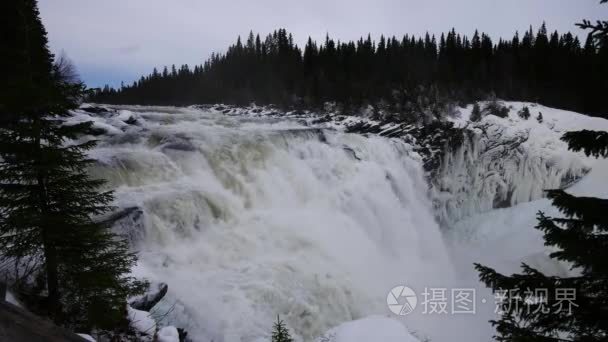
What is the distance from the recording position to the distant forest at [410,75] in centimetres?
3306

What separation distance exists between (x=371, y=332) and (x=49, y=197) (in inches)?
216

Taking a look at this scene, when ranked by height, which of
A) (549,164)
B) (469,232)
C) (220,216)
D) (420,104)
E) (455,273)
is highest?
(420,104)

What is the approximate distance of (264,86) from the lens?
53.5 meters

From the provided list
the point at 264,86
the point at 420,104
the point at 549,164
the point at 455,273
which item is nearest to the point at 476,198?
the point at 549,164

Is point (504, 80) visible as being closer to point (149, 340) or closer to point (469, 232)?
point (469, 232)

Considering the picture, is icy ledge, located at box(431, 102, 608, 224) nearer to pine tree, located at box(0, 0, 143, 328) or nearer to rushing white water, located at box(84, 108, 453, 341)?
rushing white water, located at box(84, 108, 453, 341)

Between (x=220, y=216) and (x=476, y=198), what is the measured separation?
16927 millimetres

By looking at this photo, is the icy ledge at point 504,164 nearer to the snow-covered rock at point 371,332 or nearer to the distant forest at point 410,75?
the distant forest at point 410,75

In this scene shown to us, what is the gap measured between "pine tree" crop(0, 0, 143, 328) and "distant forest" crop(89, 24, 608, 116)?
20.4 metres

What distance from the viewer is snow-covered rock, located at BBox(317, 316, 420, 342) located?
18.2 feet

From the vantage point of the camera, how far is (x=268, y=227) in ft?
40.8

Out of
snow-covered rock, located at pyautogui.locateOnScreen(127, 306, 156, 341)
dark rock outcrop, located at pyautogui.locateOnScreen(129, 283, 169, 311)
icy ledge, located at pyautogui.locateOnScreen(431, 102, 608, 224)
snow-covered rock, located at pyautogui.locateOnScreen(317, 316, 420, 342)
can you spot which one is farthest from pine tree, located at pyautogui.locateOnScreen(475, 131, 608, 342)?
icy ledge, located at pyautogui.locateOnScreen(431, 102, 608, 224)

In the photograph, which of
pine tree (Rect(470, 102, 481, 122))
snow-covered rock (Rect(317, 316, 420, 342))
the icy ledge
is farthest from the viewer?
pine tree (Rect(470, 102, 481, 122))

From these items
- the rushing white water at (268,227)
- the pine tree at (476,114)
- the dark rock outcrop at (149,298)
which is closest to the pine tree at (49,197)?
the dark rock outcrop at (149,298)
